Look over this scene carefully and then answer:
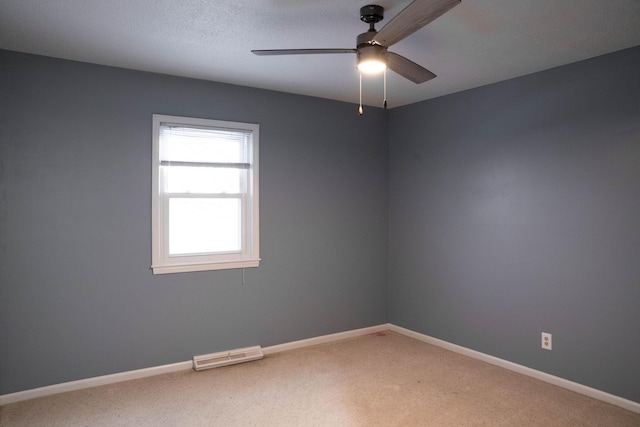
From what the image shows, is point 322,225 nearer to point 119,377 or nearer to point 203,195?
point 203,195

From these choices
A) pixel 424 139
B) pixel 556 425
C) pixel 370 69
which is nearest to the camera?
pixel 370 69

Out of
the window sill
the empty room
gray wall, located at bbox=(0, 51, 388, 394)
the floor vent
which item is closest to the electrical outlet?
the empty room

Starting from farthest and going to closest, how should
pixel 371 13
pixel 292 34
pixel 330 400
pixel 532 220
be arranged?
pixel 532 220 → pixel 330 400 → pixel 292 34 → pixel 371 13

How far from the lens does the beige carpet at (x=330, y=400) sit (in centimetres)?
276

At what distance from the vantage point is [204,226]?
376cm

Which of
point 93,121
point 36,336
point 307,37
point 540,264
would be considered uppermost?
point 307,37

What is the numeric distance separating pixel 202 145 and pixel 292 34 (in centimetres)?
145

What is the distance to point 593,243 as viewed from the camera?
3115mm

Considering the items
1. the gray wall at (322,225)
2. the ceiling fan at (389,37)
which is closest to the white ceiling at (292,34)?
the ceiling fan at (389,37)

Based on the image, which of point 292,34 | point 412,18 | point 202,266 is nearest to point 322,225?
point 202,266

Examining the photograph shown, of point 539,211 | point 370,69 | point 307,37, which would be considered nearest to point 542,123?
point 539,211

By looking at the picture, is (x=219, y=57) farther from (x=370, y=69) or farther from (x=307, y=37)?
(x=370, y=69)

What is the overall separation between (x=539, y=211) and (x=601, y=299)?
78 centimetres

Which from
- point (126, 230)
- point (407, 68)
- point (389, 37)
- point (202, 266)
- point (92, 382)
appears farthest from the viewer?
point (202, 266)
